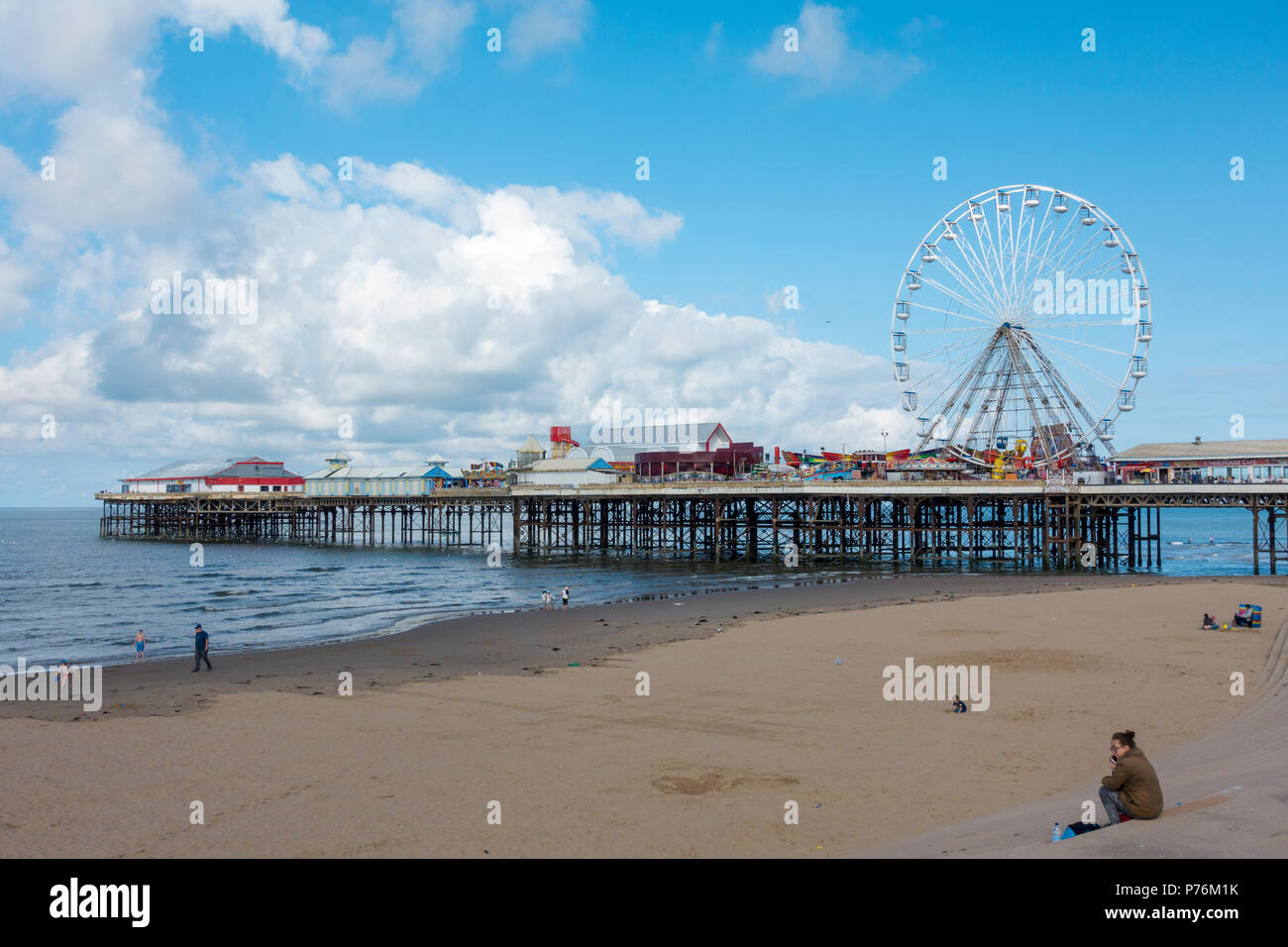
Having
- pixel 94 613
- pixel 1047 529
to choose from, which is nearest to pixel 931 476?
pixel 1047 529

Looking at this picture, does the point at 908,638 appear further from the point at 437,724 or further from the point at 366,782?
the point at 366,782

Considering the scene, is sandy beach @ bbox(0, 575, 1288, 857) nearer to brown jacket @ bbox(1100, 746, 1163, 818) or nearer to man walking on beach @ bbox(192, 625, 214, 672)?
man walking on beach @ bbox(192, 625, 214, 672)

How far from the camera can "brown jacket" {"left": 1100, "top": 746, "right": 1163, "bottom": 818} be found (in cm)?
757

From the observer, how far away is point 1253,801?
7621 millimetres

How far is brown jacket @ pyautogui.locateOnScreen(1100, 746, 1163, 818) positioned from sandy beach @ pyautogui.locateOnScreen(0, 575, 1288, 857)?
88 centimetres

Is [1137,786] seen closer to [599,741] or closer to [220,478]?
[599,741]

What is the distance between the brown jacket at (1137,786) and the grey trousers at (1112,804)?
0.04m

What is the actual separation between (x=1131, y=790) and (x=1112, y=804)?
0.83 feet

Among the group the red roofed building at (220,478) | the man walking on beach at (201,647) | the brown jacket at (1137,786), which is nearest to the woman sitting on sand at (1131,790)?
the brown jacket at (1137,786)

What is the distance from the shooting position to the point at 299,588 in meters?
42.0

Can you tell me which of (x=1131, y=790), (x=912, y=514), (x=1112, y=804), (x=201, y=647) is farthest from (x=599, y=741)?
(x=912, y=514)

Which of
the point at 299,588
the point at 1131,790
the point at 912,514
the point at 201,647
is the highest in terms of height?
the point at 912,514

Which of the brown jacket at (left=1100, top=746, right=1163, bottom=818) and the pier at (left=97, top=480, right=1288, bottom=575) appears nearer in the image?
the brown jacket at (left=1100, top=746, right=1163, bottom=818)

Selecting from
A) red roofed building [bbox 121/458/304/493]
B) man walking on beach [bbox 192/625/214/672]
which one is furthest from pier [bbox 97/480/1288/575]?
man walking on beach [bbox 192/625/214/672]
